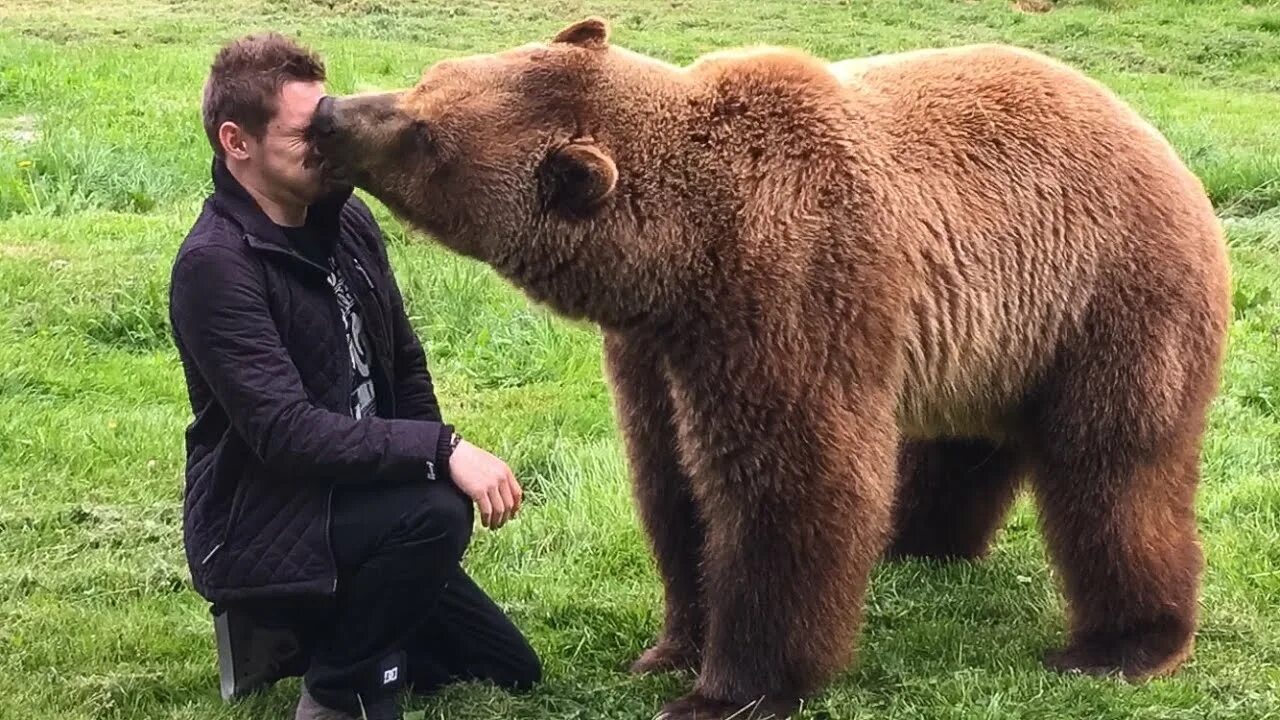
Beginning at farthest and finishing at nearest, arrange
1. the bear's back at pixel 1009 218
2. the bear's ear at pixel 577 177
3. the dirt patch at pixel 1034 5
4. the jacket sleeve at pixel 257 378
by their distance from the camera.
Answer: the dirt patch at pixel 1034 5
the bear's back at pixel 1009 218
the bear's ear at pixel 577 177
the jacket sleeve at pixel 257 378

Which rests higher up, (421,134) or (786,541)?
(421,134)

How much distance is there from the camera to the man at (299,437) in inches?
141

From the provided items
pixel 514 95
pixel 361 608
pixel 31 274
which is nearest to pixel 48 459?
pixel 31 274

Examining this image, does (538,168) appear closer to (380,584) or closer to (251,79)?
(251,79)

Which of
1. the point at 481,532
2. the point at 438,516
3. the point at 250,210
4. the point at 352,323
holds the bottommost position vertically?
the point at 481,532

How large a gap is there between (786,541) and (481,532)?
1.89 m

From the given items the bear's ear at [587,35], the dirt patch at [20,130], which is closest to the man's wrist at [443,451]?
the bear's ear at [587,35]

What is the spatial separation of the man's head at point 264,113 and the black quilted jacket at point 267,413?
0.27ft

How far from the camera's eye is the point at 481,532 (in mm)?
5449

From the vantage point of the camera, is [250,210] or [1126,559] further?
[1126,559]

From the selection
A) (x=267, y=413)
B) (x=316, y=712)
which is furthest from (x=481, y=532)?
(x=267, y=413)

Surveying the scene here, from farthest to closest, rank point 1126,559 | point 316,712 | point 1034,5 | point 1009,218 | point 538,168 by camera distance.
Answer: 1. point 1034,5
2. point 1126,559
3. point 1009,218
4. point 316,712
5. point 538,168

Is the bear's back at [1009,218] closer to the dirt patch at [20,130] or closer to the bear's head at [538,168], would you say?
the bear's head at [538,168]

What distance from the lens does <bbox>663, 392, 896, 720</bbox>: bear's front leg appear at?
12.5 feet
